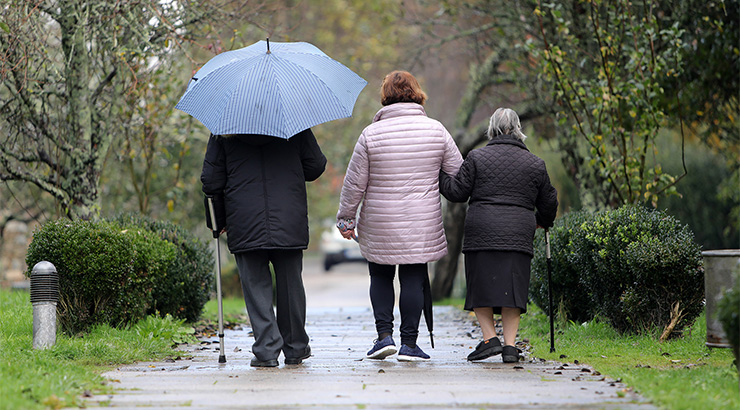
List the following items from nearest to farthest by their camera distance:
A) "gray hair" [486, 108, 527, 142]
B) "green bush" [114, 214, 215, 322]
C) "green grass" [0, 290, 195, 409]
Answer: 1. "green grass" [0, 290, 195, 409]
2. "gray hair" [486, 108, 527, 142]
3. "green bush" [114, 214, 215, 322]

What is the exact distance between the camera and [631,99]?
28.8ft

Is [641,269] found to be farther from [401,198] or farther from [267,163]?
[267,163]

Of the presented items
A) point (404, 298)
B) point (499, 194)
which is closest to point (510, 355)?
point (404, 298)

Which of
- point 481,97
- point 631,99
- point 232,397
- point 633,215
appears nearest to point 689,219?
point 481,97

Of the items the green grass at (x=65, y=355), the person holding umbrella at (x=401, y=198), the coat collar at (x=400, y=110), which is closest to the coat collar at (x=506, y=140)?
the person holding umbrella at (x=401, y=198)

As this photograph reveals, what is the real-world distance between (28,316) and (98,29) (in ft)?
8.96

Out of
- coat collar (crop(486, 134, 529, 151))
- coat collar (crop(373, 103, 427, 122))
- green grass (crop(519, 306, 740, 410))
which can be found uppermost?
coat collar (crop(373, 103, 427, 122))

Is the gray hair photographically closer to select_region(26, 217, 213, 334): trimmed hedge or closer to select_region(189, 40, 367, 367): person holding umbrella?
select_region(189, 40, 367, 367): person holding umbrella

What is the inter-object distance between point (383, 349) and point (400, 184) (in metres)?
1.16

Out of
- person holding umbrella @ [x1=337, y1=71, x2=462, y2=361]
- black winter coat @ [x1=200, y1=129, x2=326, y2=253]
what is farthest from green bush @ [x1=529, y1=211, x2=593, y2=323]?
black winter coat @ [x1=200, y1=129, x2=326, y2=253]

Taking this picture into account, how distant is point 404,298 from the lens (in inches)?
246

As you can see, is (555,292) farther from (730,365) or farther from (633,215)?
(730,365)

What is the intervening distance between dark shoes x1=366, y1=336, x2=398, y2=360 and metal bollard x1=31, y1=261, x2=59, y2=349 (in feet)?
7.44

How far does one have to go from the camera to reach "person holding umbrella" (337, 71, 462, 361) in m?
6.11
